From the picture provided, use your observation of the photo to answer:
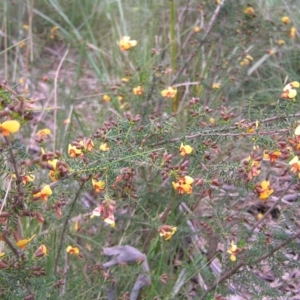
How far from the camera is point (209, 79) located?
2389mm

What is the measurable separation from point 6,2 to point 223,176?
1968mm

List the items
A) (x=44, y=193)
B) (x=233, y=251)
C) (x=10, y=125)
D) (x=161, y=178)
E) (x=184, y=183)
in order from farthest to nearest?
(x=161, y=178), (x=233, y=251), (x=184, y=183), (x=44, y=193), (x=10, y=125)

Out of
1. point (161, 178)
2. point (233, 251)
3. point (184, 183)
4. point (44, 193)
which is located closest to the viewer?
point (44, 193)

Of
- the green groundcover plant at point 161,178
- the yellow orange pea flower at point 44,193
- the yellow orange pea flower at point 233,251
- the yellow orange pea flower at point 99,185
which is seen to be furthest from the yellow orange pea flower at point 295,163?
the yellow orange pea flower at point 44,193

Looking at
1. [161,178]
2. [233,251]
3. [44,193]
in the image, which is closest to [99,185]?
[44,193]

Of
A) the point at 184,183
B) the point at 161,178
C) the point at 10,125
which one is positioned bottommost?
the point at 161,178

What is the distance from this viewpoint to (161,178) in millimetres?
1922

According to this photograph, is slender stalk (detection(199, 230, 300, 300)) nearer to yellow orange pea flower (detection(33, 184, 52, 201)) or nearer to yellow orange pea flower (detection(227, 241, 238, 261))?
yellow orange pea flower (detection(227, 241, 238, 261))

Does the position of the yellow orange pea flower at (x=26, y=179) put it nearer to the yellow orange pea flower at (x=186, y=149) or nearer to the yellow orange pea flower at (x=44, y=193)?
the yellow orange pea flower at (x=44, y=193)


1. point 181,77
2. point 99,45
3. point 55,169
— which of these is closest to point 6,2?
point 99,45

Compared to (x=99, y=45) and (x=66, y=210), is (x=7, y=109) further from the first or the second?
(x=99, y=45)

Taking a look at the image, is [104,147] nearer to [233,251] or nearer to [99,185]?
[99,185]

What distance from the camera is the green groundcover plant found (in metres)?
1.22

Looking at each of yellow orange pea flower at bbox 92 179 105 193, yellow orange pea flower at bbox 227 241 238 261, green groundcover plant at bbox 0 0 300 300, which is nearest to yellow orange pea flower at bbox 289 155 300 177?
green groundcover plant at bbox 0 0 300 300
